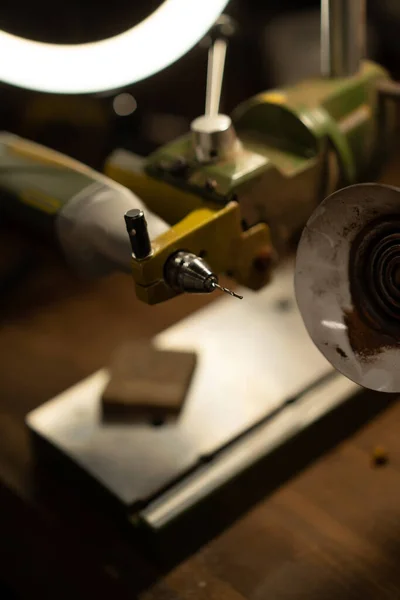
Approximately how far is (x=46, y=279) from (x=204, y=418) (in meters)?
0.45

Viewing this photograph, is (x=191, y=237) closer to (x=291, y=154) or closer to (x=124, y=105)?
(x=291, y=154)

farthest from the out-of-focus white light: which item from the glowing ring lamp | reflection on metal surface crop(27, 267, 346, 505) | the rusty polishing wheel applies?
the rusty polishing wheel

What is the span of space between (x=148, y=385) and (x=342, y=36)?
43 cm

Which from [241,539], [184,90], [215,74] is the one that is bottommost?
[241,539]

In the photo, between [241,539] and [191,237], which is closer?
[191,237]

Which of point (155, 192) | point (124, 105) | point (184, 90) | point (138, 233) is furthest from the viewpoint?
point (184, 90)

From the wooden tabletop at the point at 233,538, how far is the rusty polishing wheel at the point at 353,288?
0.24 m

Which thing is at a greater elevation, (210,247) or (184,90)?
(210,247)

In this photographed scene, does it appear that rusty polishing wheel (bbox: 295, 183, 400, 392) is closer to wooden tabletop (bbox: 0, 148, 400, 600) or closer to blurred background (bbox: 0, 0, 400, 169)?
wooden tabletop (bbox: 0, 148, 400, 600)

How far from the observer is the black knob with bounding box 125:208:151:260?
613 millimetres

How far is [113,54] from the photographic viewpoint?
2.16 feet

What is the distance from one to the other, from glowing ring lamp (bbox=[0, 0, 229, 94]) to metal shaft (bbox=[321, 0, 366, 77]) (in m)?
0.18

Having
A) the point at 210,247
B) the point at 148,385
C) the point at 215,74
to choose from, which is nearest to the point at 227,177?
the point at 210,247

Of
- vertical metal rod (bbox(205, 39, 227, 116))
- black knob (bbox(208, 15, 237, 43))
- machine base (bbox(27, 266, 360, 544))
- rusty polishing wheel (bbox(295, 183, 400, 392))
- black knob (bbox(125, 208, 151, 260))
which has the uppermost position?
black knob (bbox(208, 15, 237, 43))
